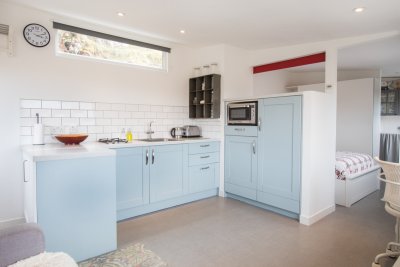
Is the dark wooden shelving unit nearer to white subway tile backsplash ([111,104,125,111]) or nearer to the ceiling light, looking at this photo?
white subway tile backsplash ([111,104,125,111])

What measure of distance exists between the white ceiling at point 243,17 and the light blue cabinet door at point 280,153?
919 millimetres

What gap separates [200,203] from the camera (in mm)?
3623

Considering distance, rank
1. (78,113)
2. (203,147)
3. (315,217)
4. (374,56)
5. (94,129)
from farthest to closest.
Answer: (374,56), (203,147), (94,129), (78,113), (315,217)

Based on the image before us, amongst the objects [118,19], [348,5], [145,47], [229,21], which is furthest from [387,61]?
[118,19]

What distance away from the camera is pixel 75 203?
2.04 metres

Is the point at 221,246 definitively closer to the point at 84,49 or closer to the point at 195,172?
the point at 195,172

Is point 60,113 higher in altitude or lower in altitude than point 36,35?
lower

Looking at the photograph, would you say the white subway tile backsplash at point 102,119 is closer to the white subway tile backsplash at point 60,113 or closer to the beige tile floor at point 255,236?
the white subway tile backsplash at point 60,113

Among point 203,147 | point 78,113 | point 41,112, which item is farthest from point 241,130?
point 41,112

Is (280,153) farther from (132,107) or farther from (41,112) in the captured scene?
(41,112)

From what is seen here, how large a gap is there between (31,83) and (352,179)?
439 cm

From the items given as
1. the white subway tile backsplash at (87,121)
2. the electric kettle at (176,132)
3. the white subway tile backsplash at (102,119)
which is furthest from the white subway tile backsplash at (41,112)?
the electric kettle at (176,132)

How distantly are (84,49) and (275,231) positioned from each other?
3.23 metres

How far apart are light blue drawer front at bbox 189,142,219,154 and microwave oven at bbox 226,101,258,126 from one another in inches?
16.5
